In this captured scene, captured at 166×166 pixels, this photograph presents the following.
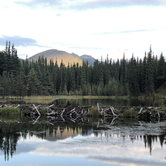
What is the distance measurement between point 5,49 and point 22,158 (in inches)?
4535

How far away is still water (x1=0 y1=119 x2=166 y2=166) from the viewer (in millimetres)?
16125

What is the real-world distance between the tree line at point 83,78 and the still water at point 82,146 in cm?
6661

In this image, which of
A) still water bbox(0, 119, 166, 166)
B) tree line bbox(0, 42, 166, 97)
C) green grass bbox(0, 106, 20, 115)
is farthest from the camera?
tree line bbox(0, 42, 166, 97)

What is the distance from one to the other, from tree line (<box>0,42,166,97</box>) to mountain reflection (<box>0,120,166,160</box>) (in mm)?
63694

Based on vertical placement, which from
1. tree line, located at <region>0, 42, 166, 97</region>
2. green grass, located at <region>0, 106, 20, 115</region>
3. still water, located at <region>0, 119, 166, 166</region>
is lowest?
still water, located at <region>0, 119, 166, 166</region>

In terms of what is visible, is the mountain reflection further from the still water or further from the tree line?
the tree line

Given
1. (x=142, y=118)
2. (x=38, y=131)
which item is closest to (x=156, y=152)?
(x=38, y=131)

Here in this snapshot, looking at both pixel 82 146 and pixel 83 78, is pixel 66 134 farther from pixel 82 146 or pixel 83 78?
pixel 83 78

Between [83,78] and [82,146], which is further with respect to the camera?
[83,78]

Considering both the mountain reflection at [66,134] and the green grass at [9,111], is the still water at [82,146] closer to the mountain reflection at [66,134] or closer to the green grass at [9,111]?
the mountain reflection at [66,134]

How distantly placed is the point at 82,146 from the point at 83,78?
126 meters

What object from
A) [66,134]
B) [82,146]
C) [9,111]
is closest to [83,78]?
[9,111]

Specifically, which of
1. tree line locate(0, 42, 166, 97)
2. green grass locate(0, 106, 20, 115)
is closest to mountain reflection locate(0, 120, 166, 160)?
green grass locate(0, 106, 20, 115)

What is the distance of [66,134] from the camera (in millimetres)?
24344
